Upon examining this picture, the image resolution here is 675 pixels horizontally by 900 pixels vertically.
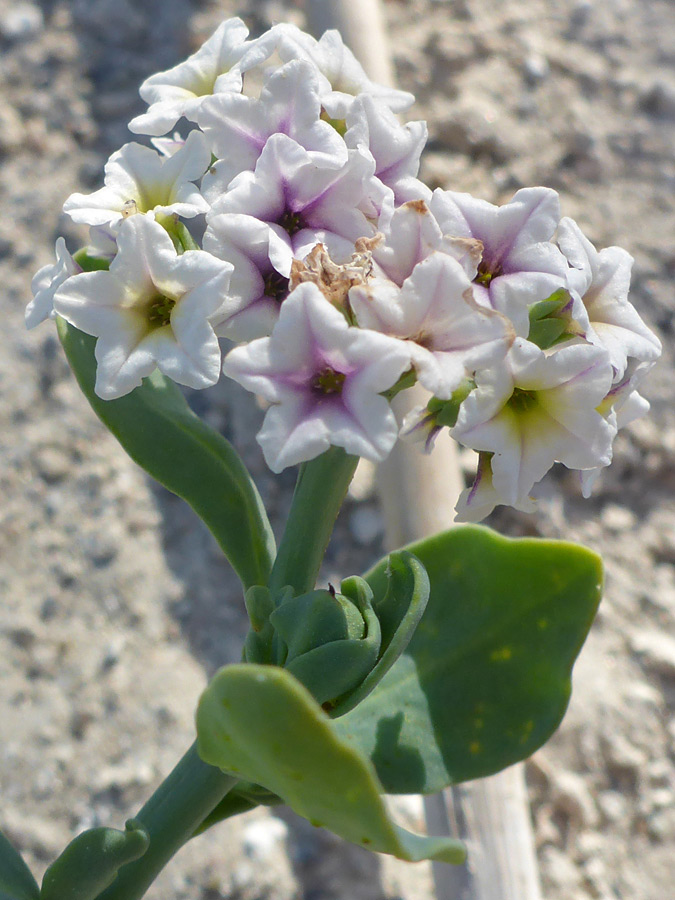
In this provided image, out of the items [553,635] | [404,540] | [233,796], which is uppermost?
[553,635]

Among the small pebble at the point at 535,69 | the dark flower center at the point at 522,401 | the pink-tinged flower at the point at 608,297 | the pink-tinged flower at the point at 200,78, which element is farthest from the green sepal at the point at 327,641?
the small pebble at the point at 535,69

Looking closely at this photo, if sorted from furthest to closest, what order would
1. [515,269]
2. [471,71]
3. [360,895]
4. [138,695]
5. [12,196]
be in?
[471,71] → [12,196] → [138,695] → [360,895] → [515,269]

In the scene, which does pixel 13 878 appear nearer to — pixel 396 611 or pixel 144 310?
pixel 396 611

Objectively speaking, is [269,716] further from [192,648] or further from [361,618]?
[192,648]

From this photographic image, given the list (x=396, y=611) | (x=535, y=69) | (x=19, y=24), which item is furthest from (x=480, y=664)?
(x=19, y=24)

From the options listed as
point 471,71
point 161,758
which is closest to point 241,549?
point 161,758

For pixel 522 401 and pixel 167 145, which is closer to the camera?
pixel 522 401
